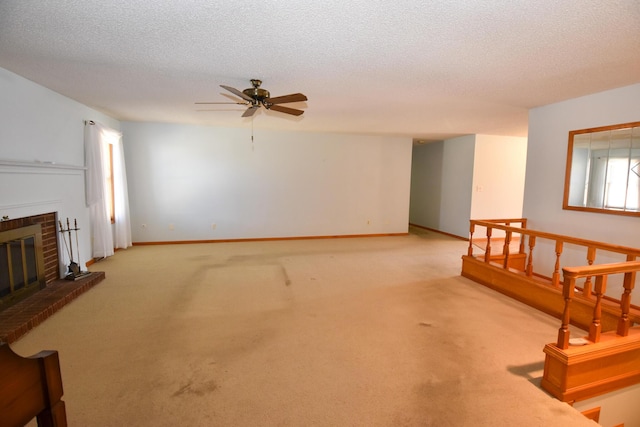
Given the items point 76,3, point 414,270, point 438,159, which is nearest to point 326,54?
point 76,3

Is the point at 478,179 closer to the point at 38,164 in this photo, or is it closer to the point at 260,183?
the point at 260,183

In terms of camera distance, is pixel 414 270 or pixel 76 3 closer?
pixel 76 3

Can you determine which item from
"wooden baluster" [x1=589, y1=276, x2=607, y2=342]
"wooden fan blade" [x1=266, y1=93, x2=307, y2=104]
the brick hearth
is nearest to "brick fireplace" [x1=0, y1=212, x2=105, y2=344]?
the brick hearth

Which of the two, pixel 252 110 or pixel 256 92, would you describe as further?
pixel 252 110

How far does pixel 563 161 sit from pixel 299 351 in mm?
4144

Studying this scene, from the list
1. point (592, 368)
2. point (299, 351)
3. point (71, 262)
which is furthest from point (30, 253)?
point (592, 368)

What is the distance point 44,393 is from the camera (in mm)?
788

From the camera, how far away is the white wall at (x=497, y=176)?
663 cm

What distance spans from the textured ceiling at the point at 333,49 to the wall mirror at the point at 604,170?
0.56 metres

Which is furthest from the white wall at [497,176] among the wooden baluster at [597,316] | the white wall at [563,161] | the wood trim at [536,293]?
the wooden baluster at [597,316]

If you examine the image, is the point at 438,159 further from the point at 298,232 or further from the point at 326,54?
the point at 326,54

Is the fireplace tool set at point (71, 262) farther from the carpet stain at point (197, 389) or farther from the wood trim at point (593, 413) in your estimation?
the wood trim at point (593, 413)

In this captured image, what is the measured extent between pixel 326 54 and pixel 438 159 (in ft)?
19.9

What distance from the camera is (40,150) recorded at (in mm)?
3391
